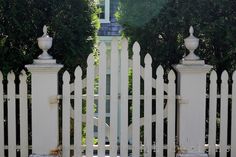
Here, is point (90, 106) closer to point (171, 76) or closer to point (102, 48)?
point (102, 48)

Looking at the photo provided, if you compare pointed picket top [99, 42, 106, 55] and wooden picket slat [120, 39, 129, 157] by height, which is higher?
pointed picket top [99, 42, 106, 55]

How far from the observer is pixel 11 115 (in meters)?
5.64

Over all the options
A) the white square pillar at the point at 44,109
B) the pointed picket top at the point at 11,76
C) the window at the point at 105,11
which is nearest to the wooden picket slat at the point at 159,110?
the white square pillar at the point at 44,109

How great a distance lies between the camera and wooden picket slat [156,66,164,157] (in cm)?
560

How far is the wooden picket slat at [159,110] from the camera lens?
5.60 metres

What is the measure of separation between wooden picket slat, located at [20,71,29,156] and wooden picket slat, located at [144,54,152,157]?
1548mm

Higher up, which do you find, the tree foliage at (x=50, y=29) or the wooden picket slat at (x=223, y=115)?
the tree foliage at (x=50, y=29)

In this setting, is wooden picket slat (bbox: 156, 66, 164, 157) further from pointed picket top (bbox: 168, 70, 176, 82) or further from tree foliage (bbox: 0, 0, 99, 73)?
tree foliage (bbox: 0, 0, 99, 73)

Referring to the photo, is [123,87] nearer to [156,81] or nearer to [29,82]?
[156,81]

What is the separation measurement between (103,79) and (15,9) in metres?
1.48

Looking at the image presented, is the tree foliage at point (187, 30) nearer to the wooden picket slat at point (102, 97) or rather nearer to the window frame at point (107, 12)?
the wooden picket slat at point (102, 97)

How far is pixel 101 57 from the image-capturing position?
5598 mm

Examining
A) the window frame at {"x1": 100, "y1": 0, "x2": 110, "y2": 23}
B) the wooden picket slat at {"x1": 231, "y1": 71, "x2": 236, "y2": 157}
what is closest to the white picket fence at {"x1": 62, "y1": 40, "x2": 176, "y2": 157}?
the wooden picket slat at {"x1": 231, "y1": 71, "x2": 236, "y2": 157}

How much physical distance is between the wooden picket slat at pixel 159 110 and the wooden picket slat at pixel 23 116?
170cm
